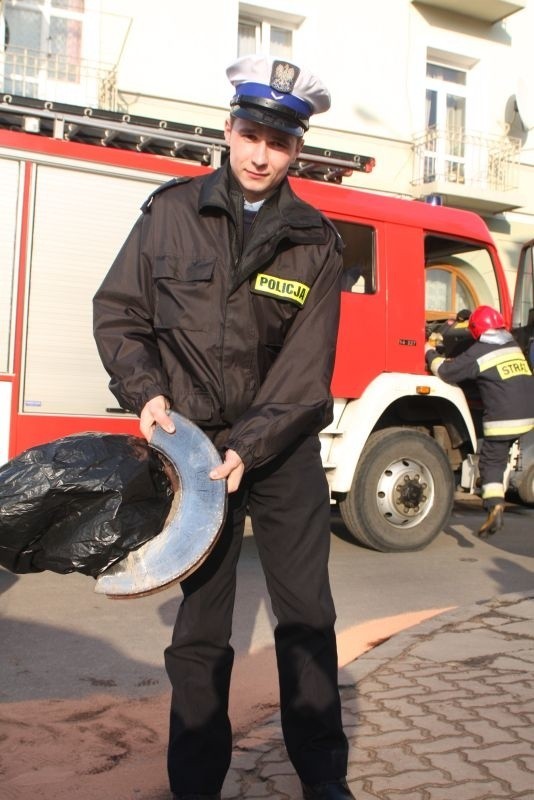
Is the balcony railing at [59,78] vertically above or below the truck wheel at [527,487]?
above

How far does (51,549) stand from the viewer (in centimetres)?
241

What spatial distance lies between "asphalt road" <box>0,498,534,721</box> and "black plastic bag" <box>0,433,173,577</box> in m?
0.45

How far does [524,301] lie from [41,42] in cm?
934

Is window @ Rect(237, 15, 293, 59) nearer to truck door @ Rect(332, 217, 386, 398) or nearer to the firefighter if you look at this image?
truck door @ Rect(332, 217, 386, 398)

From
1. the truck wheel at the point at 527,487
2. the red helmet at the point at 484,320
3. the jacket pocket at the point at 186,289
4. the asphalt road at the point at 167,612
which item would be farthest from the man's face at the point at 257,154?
the truck wheel at the point at 527,487

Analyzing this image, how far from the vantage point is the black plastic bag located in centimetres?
Answer: 237

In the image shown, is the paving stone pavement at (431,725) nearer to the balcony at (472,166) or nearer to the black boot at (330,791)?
the black boot at (330,791)

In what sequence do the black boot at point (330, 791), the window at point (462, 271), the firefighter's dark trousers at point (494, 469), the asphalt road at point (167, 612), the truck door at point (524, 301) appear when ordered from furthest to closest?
the truck door at point (524, 301) → the window at point (462, 271) → the firefighter's dark trousers at point (494, 469) → the asphalt road at point (167, 612) → the black boot at point (330, 791)

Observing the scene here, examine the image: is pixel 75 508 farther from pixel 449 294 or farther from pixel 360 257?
pixel 449 294

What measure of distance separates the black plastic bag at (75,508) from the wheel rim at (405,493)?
4.86m

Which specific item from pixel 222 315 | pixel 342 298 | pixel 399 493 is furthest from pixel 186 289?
pixel 399 493

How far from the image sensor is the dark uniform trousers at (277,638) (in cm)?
254

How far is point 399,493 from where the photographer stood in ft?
23.6

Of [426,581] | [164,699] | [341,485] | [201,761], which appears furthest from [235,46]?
[201,761]
